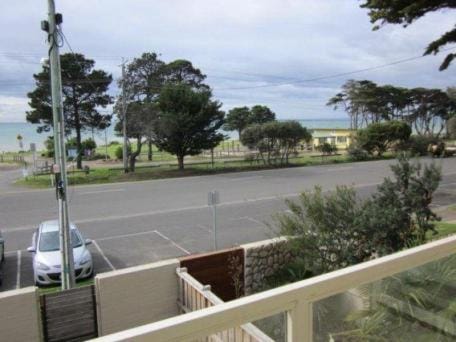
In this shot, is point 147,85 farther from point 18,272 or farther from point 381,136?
point 18,272

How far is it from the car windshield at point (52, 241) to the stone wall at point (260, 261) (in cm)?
510

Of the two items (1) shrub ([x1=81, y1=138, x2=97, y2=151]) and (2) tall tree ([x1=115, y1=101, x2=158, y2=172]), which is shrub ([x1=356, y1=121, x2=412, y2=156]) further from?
(1) shrub ([x1=81, y1=138, x2=97, y2=151])

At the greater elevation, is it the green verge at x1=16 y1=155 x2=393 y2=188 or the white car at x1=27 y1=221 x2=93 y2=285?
the green verge at x1=16 y1=155 x2=393 y2=188

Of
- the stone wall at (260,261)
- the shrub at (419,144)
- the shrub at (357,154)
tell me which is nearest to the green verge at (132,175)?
the shrub at (357,154)

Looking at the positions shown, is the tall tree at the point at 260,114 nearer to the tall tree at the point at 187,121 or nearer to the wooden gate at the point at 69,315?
the tall tree at the point at 187,121

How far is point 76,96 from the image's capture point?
1352 inches

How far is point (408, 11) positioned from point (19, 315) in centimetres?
1557

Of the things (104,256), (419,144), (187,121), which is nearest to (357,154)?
(419,144)

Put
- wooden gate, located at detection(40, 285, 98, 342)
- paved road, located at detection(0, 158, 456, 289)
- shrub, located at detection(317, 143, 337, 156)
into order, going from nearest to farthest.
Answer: wooden gate, located at detection(40, 285, 98, 342) → paved road, located at detection(0, 158, 456, 289) → shrub, located at detection(317, 143, 337, 156)

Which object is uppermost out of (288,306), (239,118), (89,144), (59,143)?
(239,118)

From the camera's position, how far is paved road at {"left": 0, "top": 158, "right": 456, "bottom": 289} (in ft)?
43.7

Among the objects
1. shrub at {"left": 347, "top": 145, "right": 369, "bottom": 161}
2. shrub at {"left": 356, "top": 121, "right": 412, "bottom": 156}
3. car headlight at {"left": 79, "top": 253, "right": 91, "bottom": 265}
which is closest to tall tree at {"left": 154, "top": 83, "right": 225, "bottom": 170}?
shrub at {"left": 347, "top": 145, "right": 369, "bottom": 161}

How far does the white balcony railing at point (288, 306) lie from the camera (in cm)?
175

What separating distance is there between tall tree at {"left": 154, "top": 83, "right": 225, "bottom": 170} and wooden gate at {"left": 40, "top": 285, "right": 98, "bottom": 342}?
24.9m
